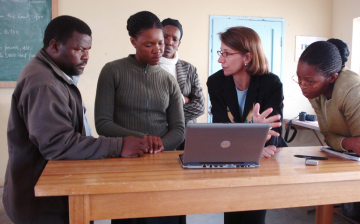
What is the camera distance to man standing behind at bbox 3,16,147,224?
108 centimetres

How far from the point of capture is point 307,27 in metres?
3.92

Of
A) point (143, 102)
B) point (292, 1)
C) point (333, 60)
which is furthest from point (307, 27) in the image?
point (143, 102)

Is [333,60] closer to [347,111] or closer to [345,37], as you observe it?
[347,111]

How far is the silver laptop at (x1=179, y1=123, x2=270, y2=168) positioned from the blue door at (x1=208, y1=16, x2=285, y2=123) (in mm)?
2605

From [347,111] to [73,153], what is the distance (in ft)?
4.19

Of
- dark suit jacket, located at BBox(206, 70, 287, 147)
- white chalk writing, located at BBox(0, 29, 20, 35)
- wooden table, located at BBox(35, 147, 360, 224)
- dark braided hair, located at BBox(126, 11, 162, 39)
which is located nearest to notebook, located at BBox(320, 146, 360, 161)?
wooden table, located at BBox(35, 147, 360, 224)

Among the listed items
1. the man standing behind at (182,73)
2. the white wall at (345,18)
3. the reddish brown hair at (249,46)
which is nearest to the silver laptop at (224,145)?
the reddish brown hair at (249,46)

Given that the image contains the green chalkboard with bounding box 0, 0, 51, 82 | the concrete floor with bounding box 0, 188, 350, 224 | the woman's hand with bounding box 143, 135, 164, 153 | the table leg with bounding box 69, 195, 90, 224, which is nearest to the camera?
the table leg with bounding box 69, 195, 90, 224

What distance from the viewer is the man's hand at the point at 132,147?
4.22 feet

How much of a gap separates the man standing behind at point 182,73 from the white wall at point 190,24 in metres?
1.48

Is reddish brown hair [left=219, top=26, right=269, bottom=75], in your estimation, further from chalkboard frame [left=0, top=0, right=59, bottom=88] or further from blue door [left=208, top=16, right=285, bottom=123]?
chalkboard frame [left=0, top=0, right=59, bottom=88]

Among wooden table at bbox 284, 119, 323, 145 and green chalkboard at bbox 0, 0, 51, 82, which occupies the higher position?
green chalkboard at bbox 0, 0, 51, 82

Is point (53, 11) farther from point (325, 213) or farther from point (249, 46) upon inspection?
point (325, 213)

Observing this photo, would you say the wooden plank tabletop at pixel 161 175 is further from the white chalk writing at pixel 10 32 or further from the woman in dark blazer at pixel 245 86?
the white chalk writing at pixel 10 32
